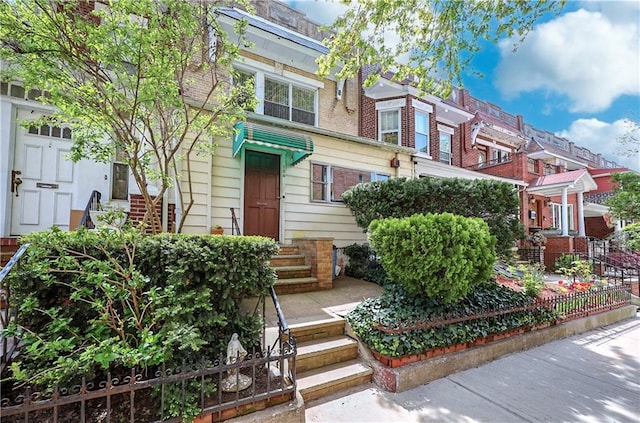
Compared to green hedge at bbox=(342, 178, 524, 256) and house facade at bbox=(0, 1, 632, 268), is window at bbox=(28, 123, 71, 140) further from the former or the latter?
green hedge at bbox=(342, 178, 524, 256)

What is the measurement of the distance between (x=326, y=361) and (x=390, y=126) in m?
9.84

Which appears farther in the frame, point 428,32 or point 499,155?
→ point 499,155

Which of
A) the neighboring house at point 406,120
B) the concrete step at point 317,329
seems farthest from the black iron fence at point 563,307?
the neighboring house at point 406,120

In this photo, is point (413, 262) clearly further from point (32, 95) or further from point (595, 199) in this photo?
point (595, 199)

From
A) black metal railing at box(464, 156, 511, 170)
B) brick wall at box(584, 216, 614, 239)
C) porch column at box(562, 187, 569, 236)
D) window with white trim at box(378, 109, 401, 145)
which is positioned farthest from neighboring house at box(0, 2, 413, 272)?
brick wall at box(584, 216, 614, 239)

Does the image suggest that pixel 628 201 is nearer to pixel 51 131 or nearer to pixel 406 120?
pixel 406 120

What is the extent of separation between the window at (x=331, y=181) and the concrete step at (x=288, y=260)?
2099 millimetres

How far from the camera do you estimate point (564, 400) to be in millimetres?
3012

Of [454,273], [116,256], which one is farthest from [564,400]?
[116,256]

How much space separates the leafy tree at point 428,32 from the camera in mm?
4582

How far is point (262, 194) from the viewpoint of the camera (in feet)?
23.3

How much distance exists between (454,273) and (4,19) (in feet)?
19.1

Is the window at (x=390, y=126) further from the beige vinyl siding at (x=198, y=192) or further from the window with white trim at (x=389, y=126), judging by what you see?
the beige vinyl siding at (x=198, y=192)

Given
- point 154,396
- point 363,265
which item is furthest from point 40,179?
point 363,265
